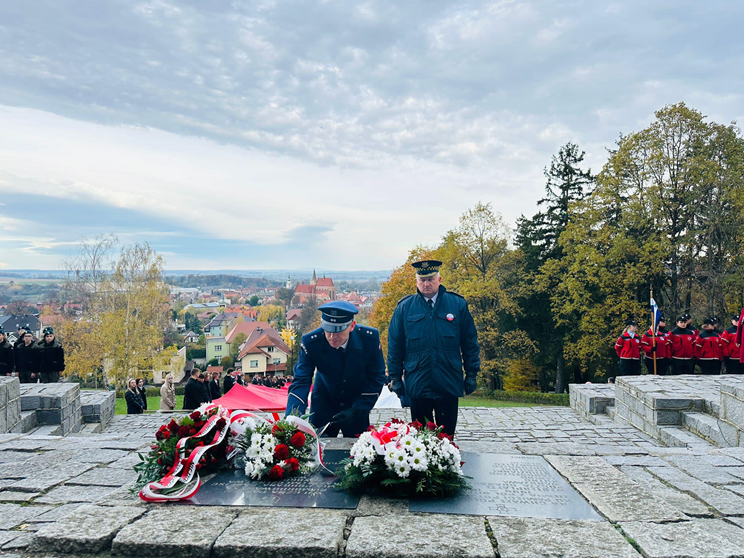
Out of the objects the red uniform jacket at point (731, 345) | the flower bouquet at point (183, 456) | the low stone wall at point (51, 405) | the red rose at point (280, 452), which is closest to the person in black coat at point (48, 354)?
the low stone wall at point (51, 405)

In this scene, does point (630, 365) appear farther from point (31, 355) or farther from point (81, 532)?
point (31, 355)

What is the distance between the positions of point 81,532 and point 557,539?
2619mm

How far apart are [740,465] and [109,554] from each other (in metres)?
4.88

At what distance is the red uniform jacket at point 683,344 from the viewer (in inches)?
511

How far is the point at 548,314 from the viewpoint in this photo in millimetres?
27281

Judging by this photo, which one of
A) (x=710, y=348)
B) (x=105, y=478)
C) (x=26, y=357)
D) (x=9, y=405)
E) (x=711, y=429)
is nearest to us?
(x=105, y=478)

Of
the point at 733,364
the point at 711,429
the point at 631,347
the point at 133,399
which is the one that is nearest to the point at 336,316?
the point at 711,429

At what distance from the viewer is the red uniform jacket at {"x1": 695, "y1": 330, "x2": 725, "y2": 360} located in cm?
1248

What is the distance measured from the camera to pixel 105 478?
13.5 ft

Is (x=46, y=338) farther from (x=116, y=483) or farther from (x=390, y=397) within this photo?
(x=116, y=483)

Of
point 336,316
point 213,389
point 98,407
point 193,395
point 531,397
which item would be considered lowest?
point 531,397

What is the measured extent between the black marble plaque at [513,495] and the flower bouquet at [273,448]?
969mm

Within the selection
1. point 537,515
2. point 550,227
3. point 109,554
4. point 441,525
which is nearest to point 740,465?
point 537,515

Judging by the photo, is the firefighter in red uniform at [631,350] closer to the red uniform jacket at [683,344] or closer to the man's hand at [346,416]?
the red uniform jacket at [683,344]
